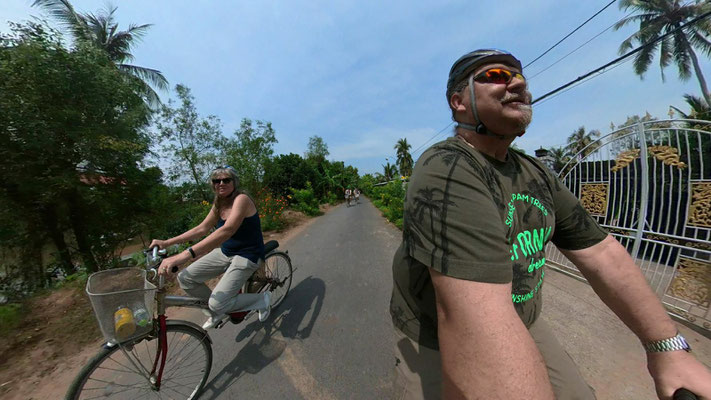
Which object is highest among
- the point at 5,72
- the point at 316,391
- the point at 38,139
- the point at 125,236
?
the point at 5,72

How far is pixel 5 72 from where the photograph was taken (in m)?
4.40

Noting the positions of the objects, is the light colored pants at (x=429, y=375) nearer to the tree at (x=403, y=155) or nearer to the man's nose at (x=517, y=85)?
the man's nose at (x=517, y=85)

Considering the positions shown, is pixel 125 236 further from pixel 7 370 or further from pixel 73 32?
pixel 73 32

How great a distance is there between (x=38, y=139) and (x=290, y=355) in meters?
6.84

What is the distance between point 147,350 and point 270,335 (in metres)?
1.16

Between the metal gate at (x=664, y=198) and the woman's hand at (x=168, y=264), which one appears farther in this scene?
the metal gate at (x=664, y=198)

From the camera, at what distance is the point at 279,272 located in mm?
3854

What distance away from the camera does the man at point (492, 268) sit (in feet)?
2.04

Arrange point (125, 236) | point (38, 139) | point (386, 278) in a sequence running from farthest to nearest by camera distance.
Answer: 1. point (125, 236)
2. point (38, 139)
3. point (386, 278)

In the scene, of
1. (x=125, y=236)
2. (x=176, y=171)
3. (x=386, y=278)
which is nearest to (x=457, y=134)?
(x=386, y=278)

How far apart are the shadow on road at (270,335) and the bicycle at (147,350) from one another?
20 centimetres

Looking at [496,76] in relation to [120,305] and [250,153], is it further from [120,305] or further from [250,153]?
[250,153]

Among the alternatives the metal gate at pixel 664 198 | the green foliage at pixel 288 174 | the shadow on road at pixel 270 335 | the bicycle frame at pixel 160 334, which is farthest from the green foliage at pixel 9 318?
the green foliage at pixel 288 174

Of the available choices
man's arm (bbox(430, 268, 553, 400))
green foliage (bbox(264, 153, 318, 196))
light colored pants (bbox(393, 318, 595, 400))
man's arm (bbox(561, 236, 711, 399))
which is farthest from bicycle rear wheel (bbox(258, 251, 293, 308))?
green foliage (bbox(264, 153, 318, 196))
